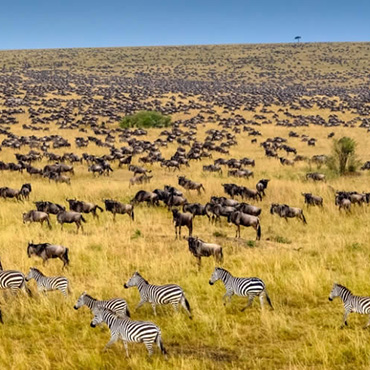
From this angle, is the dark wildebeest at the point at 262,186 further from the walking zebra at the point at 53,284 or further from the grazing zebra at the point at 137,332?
the grazing zebra at the point at 137,332

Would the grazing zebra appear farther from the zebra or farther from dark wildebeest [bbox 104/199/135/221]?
dark wildebeest [bbox 104/199/135/221]

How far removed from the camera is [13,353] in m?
9.16

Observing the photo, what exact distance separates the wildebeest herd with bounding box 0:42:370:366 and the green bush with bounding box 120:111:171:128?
6.08 feet

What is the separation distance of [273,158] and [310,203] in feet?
56.7

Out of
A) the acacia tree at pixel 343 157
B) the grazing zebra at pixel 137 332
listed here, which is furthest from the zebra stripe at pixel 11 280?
the acacia tree at pixel 343 157

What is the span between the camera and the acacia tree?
3114cm

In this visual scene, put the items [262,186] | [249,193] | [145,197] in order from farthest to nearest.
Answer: [262,186] < [249,193] < [145,197]

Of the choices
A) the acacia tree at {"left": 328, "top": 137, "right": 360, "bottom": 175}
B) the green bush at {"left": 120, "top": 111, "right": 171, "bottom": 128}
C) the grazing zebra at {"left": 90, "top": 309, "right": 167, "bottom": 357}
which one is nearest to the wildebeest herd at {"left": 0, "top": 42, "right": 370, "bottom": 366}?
the grazing zebra at {"left": 90, "top": 309, "right": 167, "bottom": 357}

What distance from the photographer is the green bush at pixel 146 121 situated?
59.4 metres

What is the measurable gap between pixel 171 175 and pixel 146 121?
28.5 meters

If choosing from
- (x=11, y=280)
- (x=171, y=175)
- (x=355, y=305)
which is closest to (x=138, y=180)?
(x=171, y=175)

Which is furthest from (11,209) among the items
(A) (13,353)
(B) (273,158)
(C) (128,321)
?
(B) (273,158)

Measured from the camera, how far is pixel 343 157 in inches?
1235

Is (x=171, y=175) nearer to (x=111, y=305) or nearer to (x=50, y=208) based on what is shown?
(x=50, y=208)
